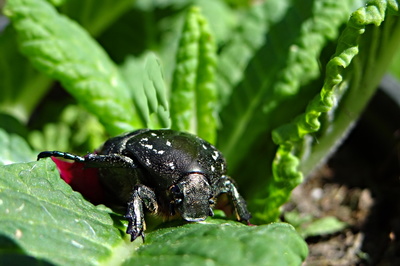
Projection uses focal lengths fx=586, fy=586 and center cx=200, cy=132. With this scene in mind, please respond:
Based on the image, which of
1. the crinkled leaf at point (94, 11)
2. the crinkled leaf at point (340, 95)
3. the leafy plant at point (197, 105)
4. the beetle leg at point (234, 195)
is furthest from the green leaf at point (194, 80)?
the crinkled leaf at point (94, 11)

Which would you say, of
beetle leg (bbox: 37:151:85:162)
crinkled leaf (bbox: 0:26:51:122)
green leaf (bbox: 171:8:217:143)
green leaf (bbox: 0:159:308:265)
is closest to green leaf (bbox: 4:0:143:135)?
green leaf (bbox: 171:8:217:143)

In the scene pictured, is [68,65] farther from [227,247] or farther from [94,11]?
[227,247]

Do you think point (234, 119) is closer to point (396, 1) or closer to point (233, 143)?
point (233, 143)

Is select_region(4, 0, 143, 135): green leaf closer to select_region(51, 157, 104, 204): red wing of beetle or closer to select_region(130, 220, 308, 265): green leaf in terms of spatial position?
select_region(51, 157, 104, 204): red wing of beetle

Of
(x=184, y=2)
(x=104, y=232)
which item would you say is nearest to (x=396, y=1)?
(x=104, y=232)

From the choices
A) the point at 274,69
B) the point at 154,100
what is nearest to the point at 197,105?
the point at 154,100

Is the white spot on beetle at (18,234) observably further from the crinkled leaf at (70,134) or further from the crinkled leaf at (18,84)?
the crinkled leaf at (18,84)

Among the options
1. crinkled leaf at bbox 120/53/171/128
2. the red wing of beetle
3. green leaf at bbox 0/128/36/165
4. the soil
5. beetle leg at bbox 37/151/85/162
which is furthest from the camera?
the soil
